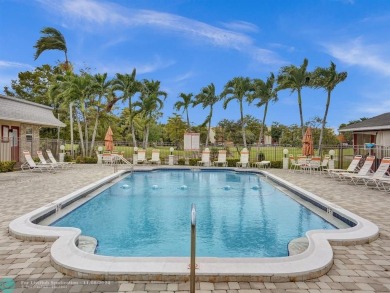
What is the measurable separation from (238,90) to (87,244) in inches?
853

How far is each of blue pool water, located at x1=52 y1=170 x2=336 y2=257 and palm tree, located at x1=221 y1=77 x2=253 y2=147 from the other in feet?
47.6

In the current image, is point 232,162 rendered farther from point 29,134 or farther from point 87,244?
point 87,244

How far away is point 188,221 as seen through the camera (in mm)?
7898

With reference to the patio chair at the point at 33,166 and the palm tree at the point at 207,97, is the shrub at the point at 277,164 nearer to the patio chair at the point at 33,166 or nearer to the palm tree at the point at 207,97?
the palm tree at the point at 207,97

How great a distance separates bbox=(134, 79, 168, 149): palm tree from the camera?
86.5ft

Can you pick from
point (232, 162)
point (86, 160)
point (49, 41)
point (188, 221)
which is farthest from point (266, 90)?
point (188, 221)

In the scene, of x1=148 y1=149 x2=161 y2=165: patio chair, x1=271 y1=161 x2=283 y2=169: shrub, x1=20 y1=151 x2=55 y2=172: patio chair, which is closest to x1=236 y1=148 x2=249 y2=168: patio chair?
x1=271 y1=161 x2=283 y2=169: shrub

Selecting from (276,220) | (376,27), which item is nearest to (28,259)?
(276,220)

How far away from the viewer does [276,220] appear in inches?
318

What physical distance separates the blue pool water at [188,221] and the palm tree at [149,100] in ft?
48.5

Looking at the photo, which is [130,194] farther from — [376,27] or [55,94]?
[55,94]

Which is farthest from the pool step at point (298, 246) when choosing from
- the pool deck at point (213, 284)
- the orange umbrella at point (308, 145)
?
the orange umbrella at point (308, 145)

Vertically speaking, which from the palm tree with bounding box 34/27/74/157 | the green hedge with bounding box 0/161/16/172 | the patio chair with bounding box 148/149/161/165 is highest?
the palm tree with bounding box 34/27/74/157

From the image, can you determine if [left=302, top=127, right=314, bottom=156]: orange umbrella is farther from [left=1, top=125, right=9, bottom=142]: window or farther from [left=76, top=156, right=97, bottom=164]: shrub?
[left=1, top=125, right=9, bottom=142]: window
